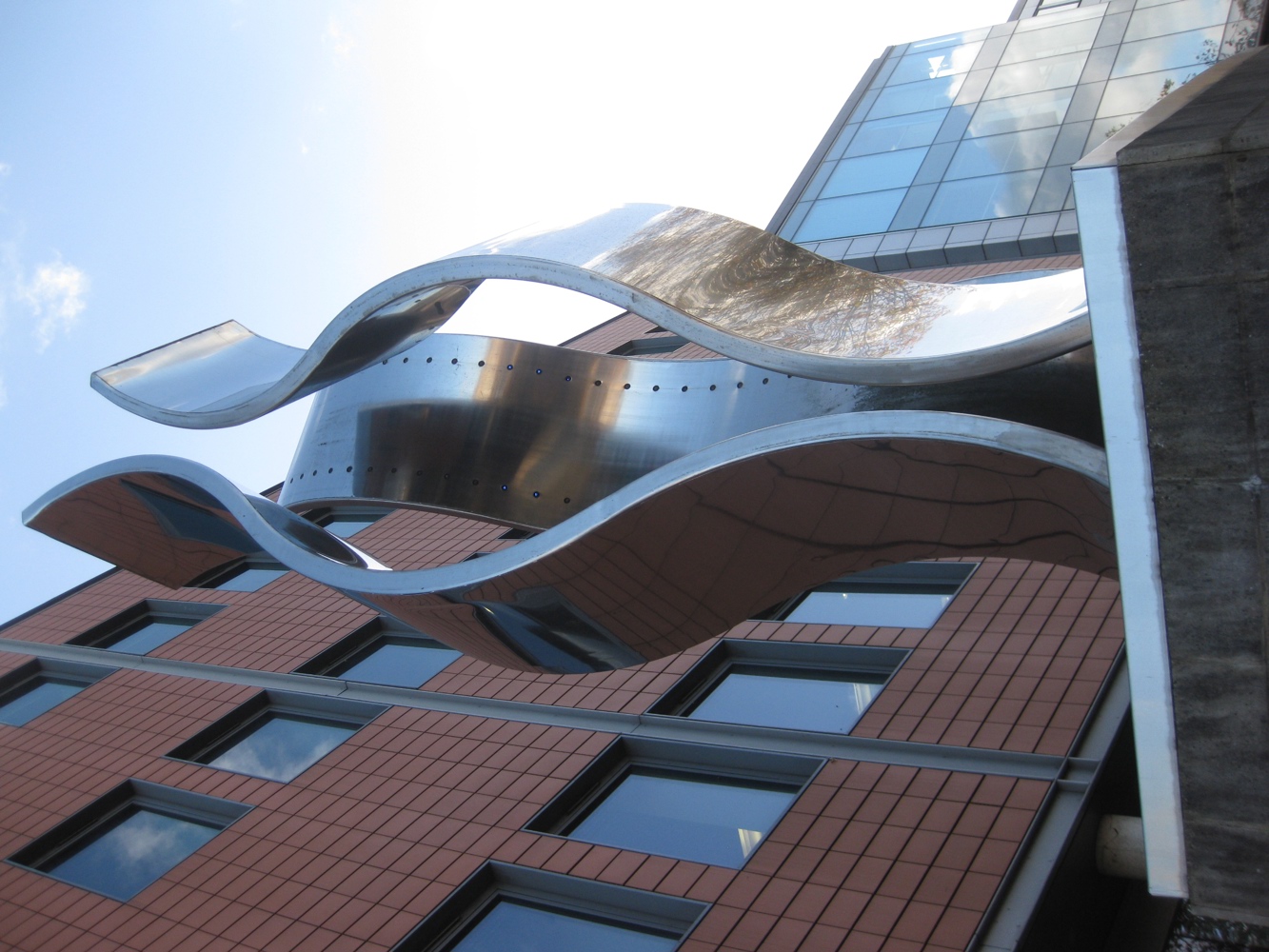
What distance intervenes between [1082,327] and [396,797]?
800cm

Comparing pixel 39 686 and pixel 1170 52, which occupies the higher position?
pixel 1170 52

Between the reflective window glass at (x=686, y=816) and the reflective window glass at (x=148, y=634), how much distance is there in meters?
9.50

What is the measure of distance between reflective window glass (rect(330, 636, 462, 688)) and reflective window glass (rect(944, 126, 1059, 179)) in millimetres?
12645

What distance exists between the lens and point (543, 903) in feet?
29.4

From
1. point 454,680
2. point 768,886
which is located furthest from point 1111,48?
point 768,886

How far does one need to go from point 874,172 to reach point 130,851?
56.2 ft

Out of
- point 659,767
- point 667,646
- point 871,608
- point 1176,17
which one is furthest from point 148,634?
point 1176,17

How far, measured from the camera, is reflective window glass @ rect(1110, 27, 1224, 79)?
19438 mm

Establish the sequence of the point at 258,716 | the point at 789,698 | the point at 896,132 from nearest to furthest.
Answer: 1. the point at 789,698
2. the point at 258,716
3. the point at 896,132

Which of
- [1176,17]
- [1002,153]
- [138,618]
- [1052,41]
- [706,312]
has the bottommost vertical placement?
[138,618]

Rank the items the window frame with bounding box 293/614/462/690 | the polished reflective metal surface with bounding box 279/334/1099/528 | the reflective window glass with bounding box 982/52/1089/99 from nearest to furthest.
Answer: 1. the polished reflective metal surface with bounding box 279/334/1099/528
2. the window frame with bounding box 293/614/462/690
3. the reflective window glass with bounding box 982/52/1089/99

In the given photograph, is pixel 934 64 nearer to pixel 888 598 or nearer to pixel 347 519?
pixel 347 519

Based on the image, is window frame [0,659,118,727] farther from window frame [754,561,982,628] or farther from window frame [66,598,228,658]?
window frame [754,561,982,628]

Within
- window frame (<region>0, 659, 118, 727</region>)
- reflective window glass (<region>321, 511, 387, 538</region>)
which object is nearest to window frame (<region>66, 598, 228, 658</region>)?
window frame (<region>0, 659, 118, 727</region>)
